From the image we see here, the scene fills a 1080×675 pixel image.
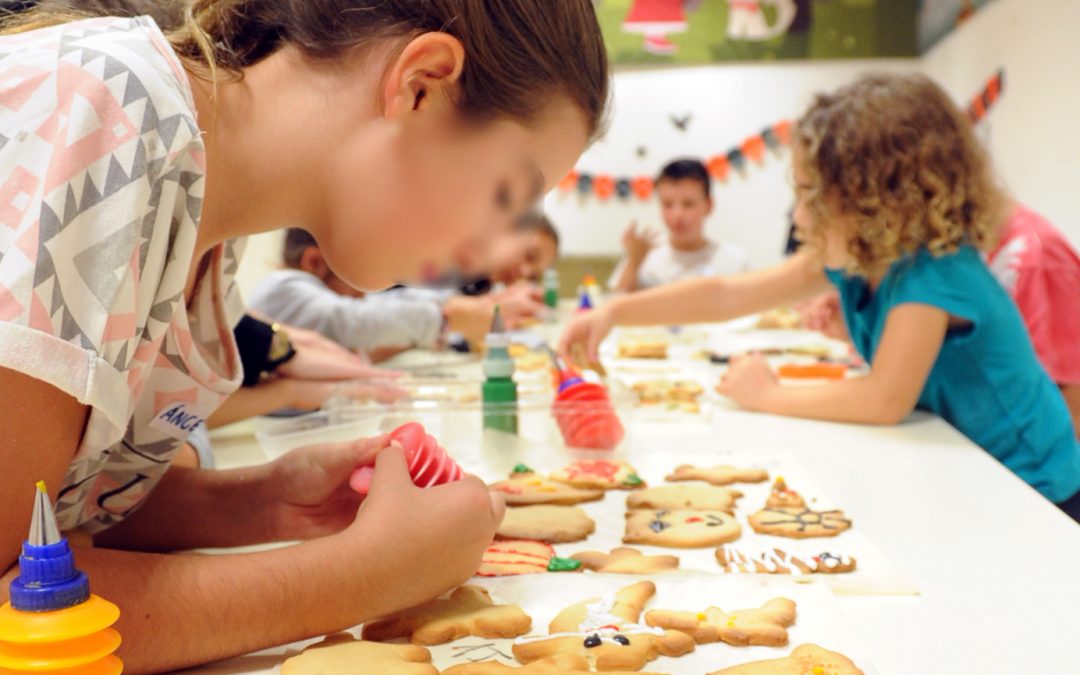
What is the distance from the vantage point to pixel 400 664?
635 mm

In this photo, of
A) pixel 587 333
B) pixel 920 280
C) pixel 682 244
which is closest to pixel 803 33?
pixel 682 244

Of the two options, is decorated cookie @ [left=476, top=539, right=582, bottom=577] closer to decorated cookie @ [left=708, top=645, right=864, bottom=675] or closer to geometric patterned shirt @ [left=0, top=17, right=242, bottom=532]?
decorated cookie @ [left=708, top=645, right=864, bottom=675]

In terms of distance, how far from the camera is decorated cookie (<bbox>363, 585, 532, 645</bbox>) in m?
0.70

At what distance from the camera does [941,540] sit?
2.99ft

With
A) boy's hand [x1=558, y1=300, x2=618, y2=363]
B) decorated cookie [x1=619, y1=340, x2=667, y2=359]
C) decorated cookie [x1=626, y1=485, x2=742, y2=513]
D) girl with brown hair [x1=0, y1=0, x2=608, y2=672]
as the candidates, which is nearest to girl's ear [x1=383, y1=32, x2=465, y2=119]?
girl with brown hair [x1=0, y1=0, x2=608, y2=672]

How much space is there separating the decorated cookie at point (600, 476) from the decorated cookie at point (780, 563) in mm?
230

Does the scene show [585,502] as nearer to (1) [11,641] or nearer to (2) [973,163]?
(1) [11,641]

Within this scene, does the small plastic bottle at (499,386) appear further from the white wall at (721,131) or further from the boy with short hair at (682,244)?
the white wall at (721,131)

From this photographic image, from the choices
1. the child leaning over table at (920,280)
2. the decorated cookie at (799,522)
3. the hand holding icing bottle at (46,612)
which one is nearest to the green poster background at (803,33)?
the child leaning over table at (920,280)

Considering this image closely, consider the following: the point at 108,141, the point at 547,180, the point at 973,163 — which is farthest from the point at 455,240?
the point at 973,163

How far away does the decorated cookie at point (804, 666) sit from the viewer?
2.06 feet

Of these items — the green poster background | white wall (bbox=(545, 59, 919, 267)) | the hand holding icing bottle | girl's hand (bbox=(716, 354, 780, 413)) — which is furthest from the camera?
white wall (bbox=(545, 59, 919, 267))

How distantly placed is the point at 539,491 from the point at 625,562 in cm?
22

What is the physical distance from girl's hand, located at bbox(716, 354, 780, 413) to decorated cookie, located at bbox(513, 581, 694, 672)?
0.81 m
